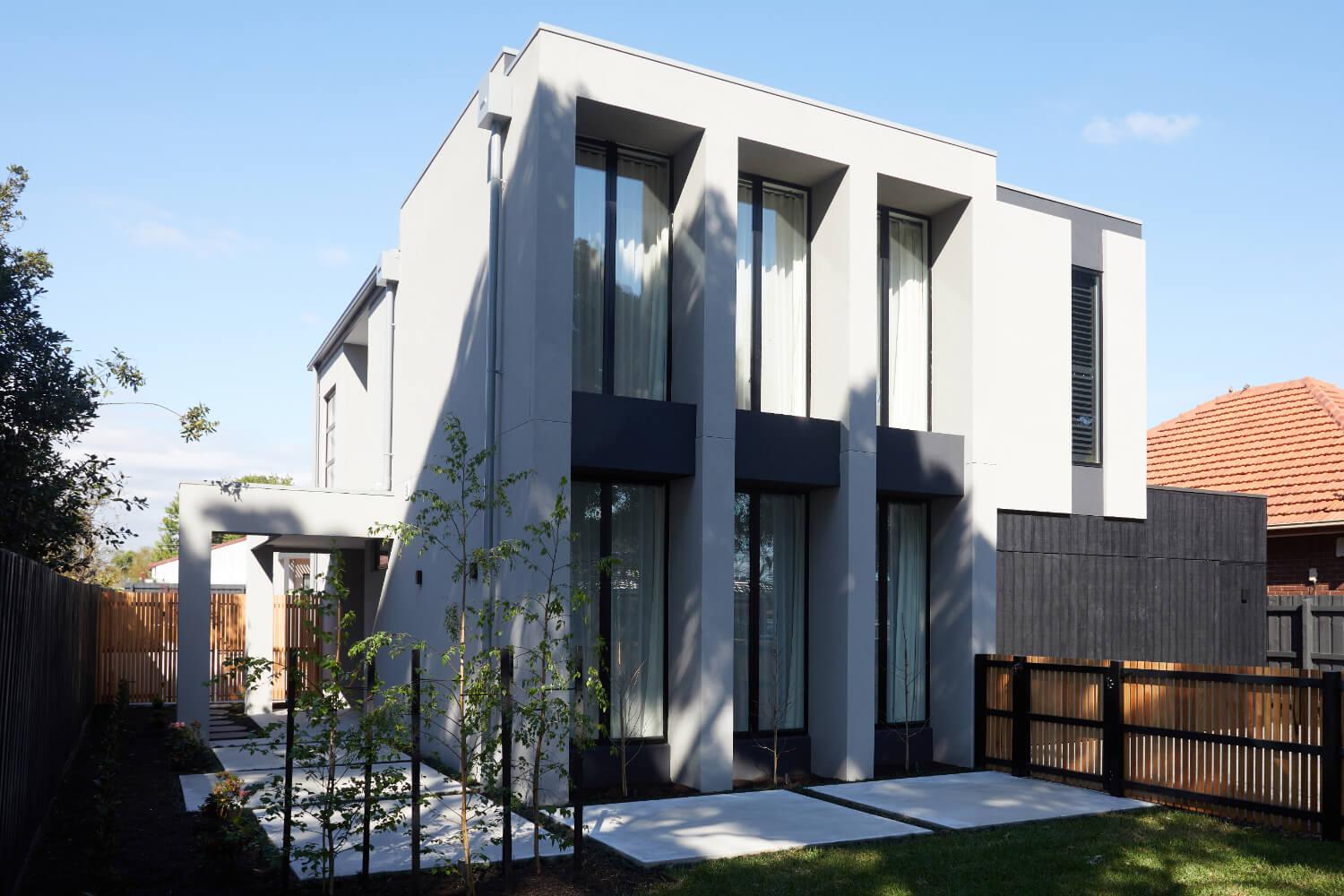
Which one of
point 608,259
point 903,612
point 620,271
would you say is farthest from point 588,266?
point 903,612

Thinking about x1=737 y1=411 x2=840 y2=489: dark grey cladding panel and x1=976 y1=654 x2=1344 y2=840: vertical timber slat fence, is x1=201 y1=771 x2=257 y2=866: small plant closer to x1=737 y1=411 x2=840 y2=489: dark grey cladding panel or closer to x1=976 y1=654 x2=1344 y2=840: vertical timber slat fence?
x1=737 y1=411 x2=840 y2=489: dark grey cladding panel

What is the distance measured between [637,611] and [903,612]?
3591 mm

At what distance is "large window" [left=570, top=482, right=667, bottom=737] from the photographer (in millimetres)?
11250

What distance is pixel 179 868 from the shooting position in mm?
7754

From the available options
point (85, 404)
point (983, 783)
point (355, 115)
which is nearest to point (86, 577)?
point (85, 404)

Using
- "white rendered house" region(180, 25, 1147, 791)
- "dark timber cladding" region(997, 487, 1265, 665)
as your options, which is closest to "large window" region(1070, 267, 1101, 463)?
"white rendered house" region(180, 25, 1147, 791)

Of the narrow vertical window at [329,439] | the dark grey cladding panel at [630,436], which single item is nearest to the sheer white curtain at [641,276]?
the dark grey cladding panel at [630,436]

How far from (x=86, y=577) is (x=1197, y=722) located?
2985 centimetres

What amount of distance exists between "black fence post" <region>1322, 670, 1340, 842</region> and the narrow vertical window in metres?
17.3

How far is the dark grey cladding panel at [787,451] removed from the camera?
11648 mm

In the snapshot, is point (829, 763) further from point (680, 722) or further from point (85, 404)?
point (85, 404)

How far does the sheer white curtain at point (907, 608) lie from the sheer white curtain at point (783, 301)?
1988 millimetres

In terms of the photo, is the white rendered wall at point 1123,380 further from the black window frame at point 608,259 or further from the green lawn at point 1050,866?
the black window frame at point 608,259

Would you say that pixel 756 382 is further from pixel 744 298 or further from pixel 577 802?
pixel 577 802
